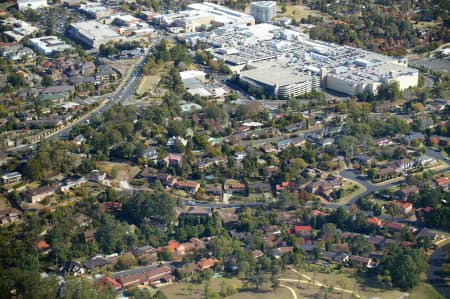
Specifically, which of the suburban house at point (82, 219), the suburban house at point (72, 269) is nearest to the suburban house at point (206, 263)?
the suburban house at point (72, 269)

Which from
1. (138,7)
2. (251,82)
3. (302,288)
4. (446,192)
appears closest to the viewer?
(302,288)

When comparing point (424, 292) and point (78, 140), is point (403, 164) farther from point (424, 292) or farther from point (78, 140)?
point (78, 140)

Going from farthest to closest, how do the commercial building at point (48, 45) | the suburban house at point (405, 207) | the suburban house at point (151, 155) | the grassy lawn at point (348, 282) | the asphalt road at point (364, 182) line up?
the commercial building at point (48, 45) → the suburban house at point (151, 155) → the asphalt road at point (364, 182) → the suburban house at point (405, 207) → the grassy lawn at point (348, 282)

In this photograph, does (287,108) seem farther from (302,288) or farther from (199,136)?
(302,288)

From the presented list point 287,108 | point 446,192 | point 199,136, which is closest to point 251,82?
point 287,108

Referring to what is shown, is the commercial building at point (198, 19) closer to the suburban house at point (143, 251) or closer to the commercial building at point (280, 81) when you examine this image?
the commercial building at point (280, 81)

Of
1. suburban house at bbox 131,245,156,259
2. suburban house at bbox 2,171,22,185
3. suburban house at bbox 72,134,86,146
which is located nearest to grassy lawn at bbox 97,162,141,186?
suburban house at bbox 72,134,86,146
